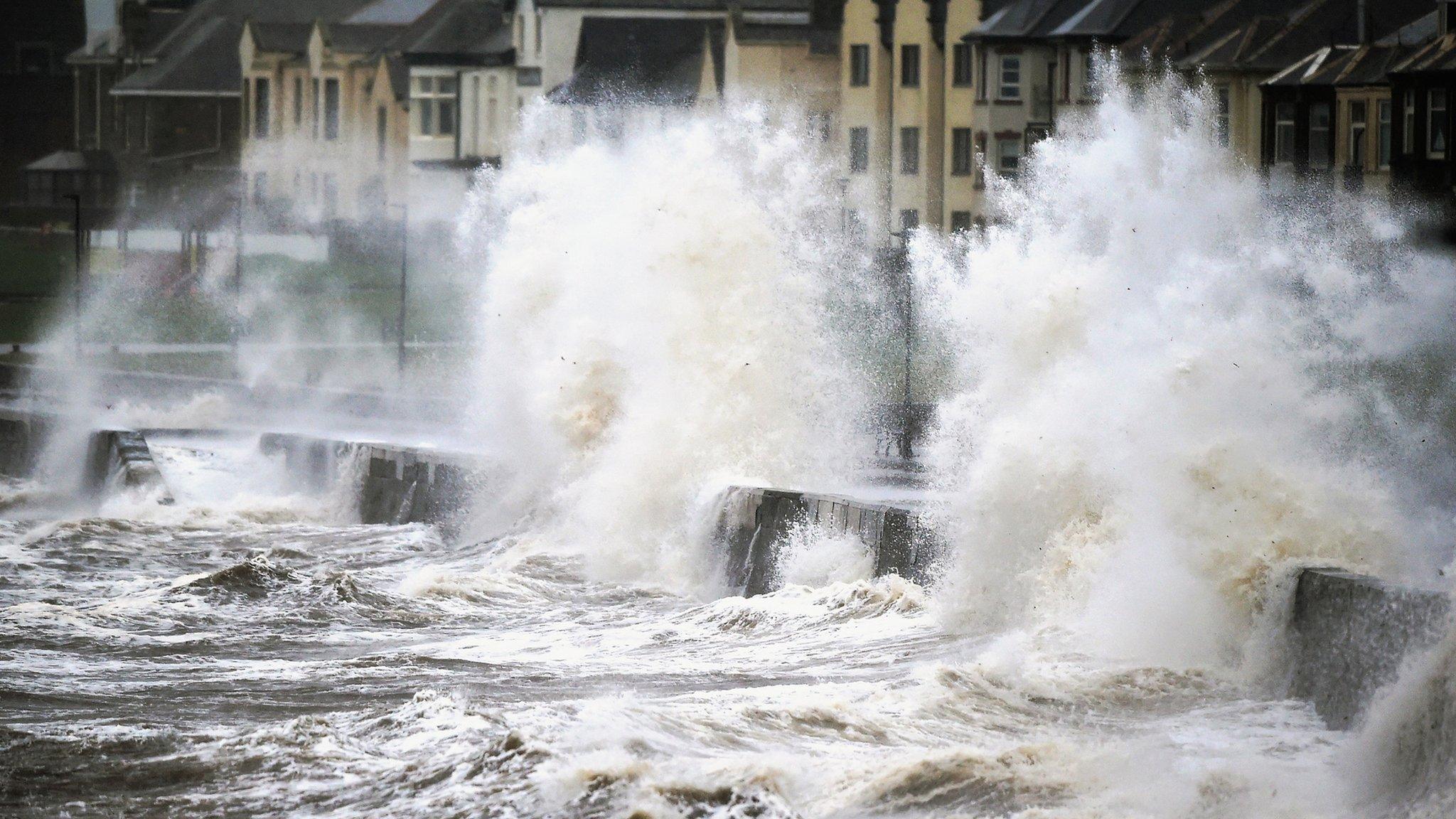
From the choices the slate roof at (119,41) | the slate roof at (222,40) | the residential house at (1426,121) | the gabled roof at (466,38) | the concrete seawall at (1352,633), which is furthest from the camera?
the slate roof at (119,41)

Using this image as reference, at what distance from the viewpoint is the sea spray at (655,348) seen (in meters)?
21.8

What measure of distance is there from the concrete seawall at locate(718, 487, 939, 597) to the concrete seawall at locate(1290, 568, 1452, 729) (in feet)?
14.2

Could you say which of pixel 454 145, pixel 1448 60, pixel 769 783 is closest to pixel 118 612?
pixel 769 783

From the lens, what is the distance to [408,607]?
18281mm

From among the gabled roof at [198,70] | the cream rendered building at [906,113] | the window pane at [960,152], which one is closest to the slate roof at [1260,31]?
the window pane at [960,152]

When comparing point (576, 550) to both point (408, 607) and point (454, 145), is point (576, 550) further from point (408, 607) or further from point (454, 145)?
point (454, 145)

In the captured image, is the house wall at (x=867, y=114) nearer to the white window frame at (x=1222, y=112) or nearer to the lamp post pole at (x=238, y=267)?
the white window frame at (x=1222, y=112)

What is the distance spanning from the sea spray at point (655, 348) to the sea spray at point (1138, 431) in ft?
9.26

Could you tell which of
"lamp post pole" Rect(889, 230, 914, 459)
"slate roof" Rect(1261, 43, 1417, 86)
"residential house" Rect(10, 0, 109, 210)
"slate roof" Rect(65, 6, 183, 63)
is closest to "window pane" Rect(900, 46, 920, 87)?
"lamp post pole" Rect(889, 230, 914, 459)

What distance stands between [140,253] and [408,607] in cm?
4907

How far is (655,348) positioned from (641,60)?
35318 millimetres

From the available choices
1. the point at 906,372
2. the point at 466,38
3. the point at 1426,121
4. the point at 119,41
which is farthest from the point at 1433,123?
the point at 119,41

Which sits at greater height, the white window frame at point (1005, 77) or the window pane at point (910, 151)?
the white window frame at point (1005, 77)

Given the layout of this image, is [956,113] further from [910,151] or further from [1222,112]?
[1222,112]
